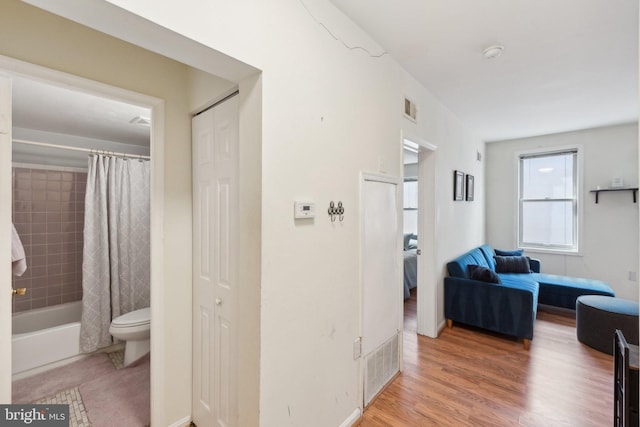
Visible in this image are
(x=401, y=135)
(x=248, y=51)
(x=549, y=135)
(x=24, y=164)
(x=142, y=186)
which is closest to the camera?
(x=248, y=51)

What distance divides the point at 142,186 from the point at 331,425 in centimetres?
308

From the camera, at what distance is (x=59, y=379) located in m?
2.30

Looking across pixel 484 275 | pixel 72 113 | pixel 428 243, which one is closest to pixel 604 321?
pixel 484 275

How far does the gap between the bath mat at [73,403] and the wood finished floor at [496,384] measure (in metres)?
1.89

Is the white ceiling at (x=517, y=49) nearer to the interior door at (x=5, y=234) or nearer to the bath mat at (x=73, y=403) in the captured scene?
the interior door at (x=5, y=234)

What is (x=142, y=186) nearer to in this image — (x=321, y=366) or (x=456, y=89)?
(x=321, y=366)

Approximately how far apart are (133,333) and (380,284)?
7.16 feet

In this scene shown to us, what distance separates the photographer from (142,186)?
316cm

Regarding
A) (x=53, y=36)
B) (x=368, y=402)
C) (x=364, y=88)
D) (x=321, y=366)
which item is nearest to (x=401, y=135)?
(x=364, y=88)

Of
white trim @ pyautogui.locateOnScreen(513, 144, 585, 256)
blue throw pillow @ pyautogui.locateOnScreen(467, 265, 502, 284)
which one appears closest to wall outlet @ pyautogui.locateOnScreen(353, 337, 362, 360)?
blue throw pillow @ pyautogui.locateOnScreen(467, 265, 502, 284)

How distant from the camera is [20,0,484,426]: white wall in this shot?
1.18m

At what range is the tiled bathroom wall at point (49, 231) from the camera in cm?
291

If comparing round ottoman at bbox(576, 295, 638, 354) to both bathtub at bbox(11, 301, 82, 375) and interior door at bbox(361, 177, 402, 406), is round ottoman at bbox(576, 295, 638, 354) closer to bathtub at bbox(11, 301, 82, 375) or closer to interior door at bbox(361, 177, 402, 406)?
interior door at bbox(361, 177, 402, 406)

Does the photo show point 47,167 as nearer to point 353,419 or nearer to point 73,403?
point 73,403
